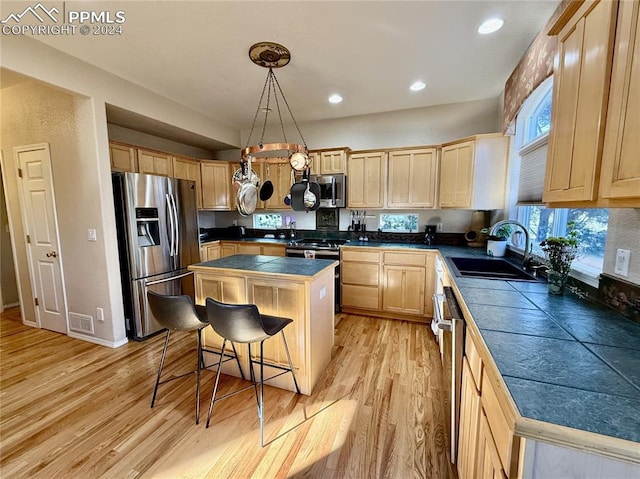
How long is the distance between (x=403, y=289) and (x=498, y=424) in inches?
103

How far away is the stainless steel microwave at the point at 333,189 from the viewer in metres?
3.82

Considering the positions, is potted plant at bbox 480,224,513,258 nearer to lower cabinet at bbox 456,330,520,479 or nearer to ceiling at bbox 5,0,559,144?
ceiling at bbox 5,0,559,144

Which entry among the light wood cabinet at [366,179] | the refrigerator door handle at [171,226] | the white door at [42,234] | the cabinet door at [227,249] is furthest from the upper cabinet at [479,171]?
the white door at [42,234]

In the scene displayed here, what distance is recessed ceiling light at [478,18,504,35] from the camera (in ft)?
6.26

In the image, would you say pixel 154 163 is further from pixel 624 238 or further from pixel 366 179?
pixel 624 238

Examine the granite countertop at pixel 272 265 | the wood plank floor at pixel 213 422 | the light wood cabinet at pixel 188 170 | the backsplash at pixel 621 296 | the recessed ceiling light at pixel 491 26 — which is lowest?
the wood plank floor at pixel 213 422

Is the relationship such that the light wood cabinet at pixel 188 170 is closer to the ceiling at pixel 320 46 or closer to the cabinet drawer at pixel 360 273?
the ceiling at pixel 320 46

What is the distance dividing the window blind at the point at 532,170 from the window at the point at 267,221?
3.42m

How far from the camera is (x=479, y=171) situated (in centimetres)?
302

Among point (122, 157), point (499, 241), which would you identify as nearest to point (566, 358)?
point (499, 241)

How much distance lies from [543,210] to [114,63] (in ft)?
13.5

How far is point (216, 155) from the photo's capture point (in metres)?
5.04

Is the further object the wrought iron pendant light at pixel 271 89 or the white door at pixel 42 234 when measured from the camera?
the white door at pixel 42 234

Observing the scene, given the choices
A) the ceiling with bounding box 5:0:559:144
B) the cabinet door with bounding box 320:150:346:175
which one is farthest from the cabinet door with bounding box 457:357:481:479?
the cabinet door with bounding box 320:150:346:175
